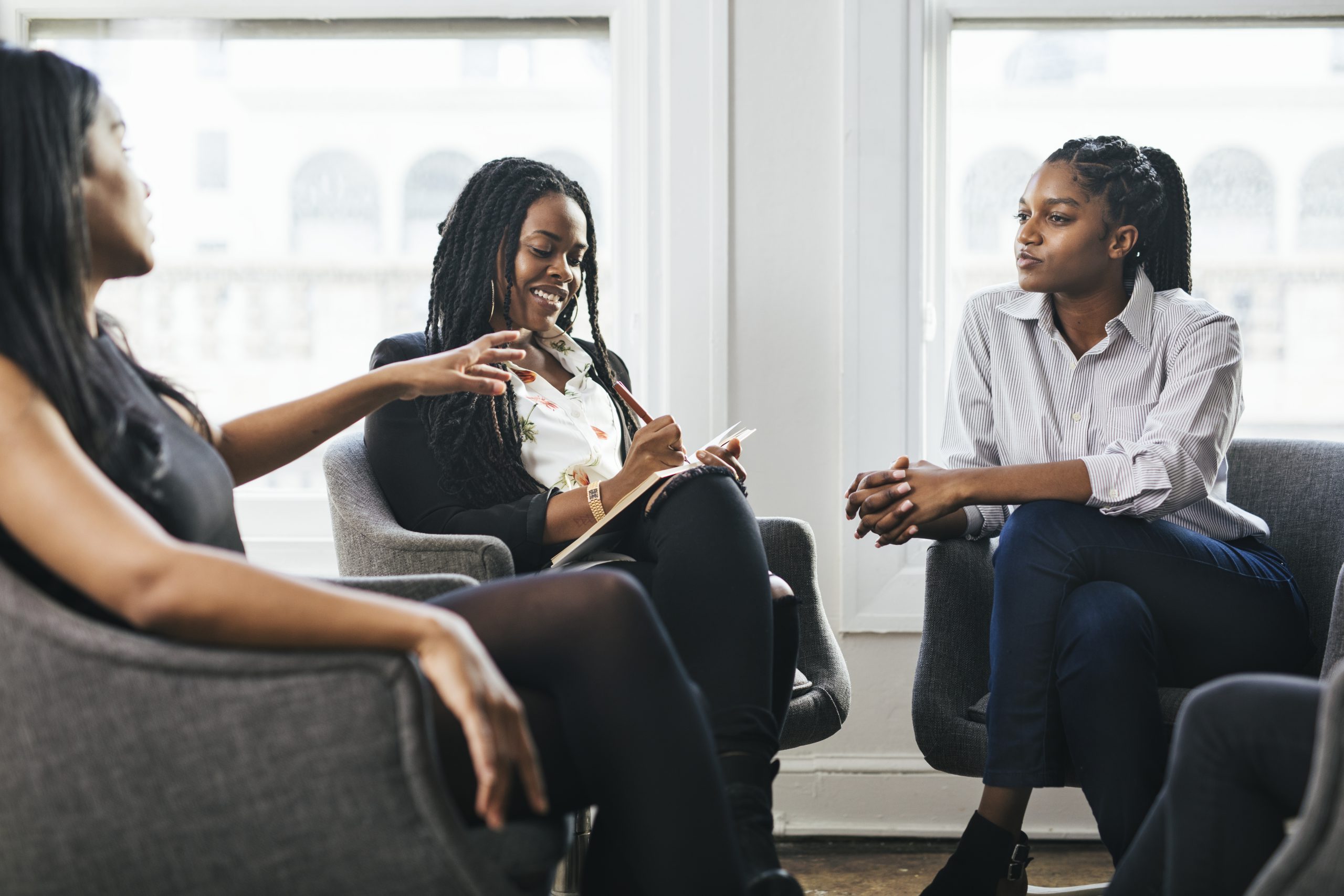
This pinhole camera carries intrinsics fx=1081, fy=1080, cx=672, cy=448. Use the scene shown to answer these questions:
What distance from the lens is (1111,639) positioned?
1526mm

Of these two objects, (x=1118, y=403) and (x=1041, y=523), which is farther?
(x=1118, y=403)

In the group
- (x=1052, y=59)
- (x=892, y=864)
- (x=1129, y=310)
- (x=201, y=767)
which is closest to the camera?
(x=201, y=767)

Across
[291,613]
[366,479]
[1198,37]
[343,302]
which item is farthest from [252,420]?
[1198,37]

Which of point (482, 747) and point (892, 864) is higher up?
point (482, 747)

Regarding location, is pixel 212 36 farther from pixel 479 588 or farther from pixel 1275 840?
pixel 1275 840

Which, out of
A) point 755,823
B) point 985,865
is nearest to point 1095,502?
point 985,865

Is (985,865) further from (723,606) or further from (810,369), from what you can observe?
(810,369)

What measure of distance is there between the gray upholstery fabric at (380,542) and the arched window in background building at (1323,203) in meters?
2.11

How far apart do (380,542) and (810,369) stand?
1.16m

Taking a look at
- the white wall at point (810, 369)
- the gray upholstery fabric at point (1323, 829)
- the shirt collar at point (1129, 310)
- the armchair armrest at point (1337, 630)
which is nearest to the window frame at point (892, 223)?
the white wall at point (810, 369)

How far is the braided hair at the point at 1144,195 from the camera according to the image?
197 centimetres

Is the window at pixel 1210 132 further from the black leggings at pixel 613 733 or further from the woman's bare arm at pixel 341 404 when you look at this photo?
the black leggings at pixel 613 733

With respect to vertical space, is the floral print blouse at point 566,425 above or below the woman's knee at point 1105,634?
above

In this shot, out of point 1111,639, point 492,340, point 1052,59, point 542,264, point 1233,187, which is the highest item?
point 1052,59
